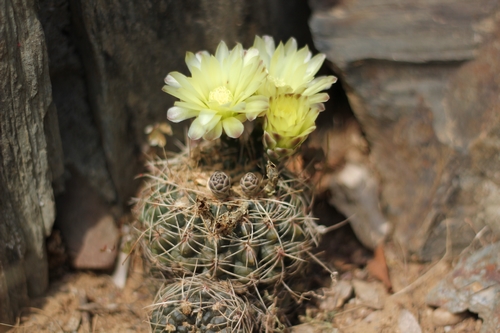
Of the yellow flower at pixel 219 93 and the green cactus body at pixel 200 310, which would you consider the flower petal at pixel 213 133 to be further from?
the green cactus body at pixel 200 310

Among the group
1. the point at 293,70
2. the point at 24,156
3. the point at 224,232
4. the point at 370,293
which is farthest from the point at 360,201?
the point at 24,156

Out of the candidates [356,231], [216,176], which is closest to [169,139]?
[216,176]

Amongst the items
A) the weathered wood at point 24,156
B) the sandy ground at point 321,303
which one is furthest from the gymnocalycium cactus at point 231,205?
the weathered wood at point 24,156

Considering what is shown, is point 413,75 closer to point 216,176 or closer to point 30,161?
point 216,176

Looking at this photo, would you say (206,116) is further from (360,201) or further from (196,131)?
(360,201)

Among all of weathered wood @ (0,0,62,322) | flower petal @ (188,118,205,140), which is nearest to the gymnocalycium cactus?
flower petal @ (188,118,205,140)

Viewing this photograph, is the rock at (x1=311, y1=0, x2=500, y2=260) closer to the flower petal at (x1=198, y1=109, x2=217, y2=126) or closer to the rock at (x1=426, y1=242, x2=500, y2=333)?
the rock at (x1=426, y1=242, x2=500, y2=333)
